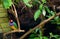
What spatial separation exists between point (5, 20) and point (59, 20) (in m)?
0.96

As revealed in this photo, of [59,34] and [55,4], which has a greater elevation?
[55,4]

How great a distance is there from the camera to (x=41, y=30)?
7.15ft

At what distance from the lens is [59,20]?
222cm

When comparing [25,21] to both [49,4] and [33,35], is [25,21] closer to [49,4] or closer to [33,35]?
[33,35]

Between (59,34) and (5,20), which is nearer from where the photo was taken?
(59,34)

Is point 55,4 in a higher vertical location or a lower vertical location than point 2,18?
higher

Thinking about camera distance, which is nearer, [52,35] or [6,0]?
[6,0]

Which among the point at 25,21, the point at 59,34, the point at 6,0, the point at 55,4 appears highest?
the point at 6,0

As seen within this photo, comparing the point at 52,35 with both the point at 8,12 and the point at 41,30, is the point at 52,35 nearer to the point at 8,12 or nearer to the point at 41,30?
the point at 41,30

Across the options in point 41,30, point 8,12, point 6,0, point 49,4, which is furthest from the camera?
point 8,12

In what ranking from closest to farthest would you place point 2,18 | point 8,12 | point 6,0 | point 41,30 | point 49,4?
point 6,0, point 41,30, point 49,4, point 8,12, point 2,18

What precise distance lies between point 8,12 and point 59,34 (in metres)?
0.81

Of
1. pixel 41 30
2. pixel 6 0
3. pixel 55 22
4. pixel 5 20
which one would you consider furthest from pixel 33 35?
pixel 6 0

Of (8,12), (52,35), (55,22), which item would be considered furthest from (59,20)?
(8,12)
